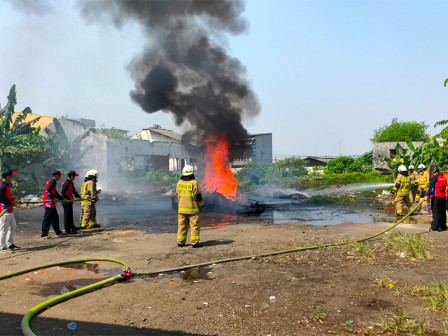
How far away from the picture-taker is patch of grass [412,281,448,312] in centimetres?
419

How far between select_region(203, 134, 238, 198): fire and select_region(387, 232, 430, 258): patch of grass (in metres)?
10.3

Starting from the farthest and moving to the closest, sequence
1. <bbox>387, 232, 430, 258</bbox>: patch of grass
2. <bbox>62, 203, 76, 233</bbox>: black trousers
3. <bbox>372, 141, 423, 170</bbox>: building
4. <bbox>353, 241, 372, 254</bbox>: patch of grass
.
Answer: <bbox>372, 141, 423, 170</bbox>: building, <bbox>62, 203, 76, 233</bbox>: black trousers, <bbox>353, 241, 372, 254</bbox>: patch of grass, <bbox>387, 232, 430, 258</bbox>: patch of grass

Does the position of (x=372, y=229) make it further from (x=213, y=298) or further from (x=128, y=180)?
(x=128, y=180)

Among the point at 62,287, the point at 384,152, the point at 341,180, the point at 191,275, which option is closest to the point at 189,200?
the point at 191,275

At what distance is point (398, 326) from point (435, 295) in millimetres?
1082

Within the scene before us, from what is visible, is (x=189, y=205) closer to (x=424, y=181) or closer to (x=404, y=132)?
(x=424, y=181)

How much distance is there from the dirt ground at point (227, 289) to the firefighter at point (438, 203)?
1.17 m

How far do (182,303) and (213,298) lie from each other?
419mm

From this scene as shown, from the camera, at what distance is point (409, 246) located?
6.91 metres

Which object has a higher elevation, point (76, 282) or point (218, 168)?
point (218, 168)

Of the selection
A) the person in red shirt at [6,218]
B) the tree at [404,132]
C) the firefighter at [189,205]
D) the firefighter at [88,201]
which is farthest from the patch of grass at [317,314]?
the tree at [404,132]

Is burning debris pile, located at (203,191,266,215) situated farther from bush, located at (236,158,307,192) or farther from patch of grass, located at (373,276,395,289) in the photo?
bush, located at (236,158,307,192)

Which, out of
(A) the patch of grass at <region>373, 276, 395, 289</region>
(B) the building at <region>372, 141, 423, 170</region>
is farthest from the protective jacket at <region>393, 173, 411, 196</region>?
(B) the building at <region>372, 141, 423, 170</region>

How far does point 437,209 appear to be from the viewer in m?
9.57
